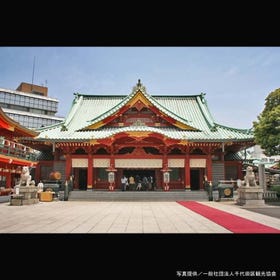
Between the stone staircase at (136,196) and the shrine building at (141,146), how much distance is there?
1236 mm

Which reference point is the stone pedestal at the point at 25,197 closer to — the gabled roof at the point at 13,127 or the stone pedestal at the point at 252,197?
the gabled roof at the point at 13,127

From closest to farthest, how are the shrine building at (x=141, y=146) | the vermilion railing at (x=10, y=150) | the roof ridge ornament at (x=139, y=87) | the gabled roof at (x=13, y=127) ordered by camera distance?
the gabled roof at (x=13, y=127), the vermilion railing at (x=10, y=150), the shrine building at (x=141, y=146), the roof ridge ornament at (x=139, y=87)

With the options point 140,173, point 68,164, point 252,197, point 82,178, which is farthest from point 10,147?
A: point 252,197

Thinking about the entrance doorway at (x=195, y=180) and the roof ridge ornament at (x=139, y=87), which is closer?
the roof ridge ornament at (x=139, y=87)

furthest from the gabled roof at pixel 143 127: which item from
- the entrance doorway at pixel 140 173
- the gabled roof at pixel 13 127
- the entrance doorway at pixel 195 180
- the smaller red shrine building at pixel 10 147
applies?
the entrance doorway at pixel 140 173

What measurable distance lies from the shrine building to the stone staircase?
4.05 ft

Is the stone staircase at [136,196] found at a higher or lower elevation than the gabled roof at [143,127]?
lower

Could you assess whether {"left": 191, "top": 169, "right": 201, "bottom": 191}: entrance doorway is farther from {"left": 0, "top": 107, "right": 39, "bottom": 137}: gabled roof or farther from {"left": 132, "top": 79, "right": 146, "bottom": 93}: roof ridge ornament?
{"left": 0, "top": 107, "right": 39, "bottom": 137}: gabled roof

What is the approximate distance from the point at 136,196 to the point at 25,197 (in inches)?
332

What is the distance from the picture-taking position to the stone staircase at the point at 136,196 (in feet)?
68.0

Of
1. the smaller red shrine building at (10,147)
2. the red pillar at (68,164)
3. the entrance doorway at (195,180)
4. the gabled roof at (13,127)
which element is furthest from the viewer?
the entrance doorway at (195,180)

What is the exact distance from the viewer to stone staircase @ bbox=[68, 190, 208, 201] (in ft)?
68.0

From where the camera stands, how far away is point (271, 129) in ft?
63.7
